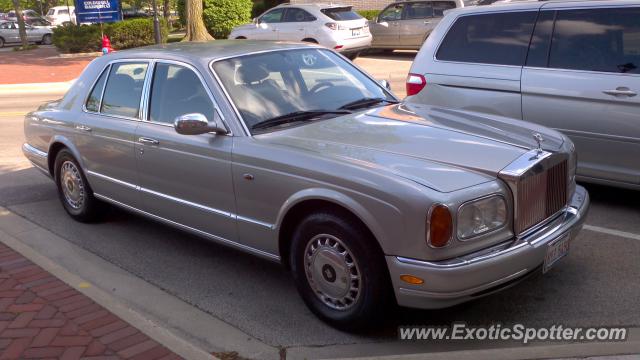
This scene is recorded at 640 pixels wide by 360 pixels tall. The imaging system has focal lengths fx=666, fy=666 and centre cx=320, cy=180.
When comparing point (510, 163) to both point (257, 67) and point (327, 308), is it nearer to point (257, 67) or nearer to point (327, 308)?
point (327, 308)

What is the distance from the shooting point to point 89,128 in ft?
18.6

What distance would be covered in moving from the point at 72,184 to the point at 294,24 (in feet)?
45.9

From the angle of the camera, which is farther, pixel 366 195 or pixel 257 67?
pixel 257 67

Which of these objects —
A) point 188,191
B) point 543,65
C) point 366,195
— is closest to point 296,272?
point 366,195

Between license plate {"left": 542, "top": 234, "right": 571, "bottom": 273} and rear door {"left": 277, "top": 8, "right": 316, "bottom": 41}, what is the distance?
1577cm

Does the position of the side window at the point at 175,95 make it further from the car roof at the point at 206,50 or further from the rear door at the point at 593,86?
the rear door at the point at 593,86

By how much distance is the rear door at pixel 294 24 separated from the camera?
750 inches

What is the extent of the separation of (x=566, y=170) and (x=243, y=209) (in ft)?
6.63

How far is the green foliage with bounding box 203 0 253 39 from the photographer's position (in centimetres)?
2636

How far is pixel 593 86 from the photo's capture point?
18.4 feet

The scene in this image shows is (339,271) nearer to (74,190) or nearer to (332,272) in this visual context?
(332,272)


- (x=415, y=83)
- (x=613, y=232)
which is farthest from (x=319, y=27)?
(x=613, y=232)

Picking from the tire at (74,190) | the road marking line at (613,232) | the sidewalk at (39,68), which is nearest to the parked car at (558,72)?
the road marking line at (613,232)

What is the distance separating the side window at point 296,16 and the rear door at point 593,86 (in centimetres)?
1352
